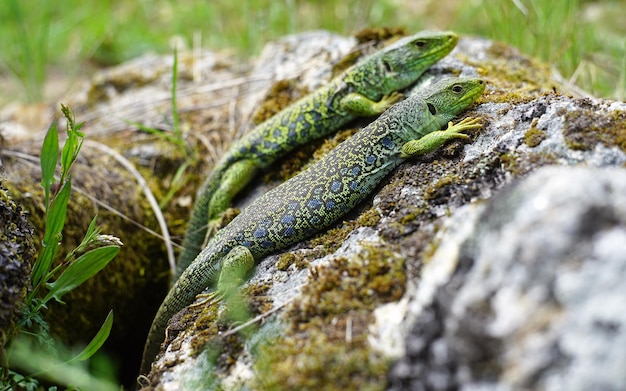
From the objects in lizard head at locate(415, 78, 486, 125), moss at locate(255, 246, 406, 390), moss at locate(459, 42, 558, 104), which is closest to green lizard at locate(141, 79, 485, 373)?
lizard head at locate(415, 78, 486, 125)

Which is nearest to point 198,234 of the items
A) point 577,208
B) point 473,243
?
point 473,243

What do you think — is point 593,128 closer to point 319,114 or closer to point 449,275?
point 449,275

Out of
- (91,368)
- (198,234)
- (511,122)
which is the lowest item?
(91,368)

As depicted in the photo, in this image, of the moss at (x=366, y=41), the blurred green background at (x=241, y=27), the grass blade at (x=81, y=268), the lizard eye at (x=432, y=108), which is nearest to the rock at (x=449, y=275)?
the lizard eye at (x=432, y=108)

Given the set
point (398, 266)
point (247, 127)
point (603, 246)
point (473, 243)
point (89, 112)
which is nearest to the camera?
point (603, 246)

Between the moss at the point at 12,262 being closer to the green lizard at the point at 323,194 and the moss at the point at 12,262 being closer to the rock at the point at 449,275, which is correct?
the rock at the point at 449,275

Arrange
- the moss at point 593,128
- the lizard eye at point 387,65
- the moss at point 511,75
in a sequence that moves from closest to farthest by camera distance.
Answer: the moss at point 593,128 < the moss at point 511,75 < the lizard eye at point 387,65

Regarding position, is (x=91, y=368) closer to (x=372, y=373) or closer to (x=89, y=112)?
(x=372, y=373)
